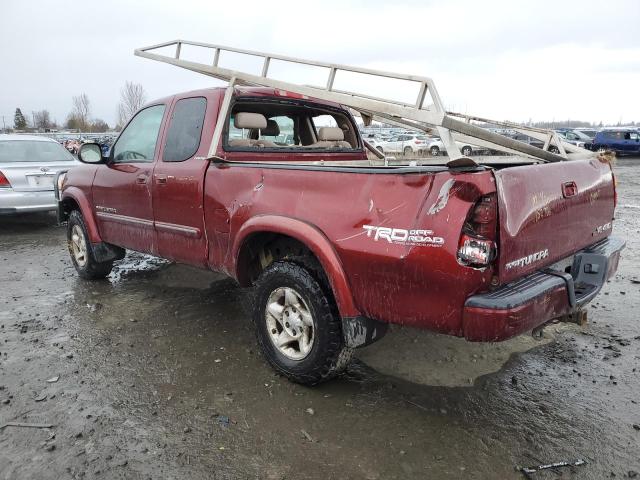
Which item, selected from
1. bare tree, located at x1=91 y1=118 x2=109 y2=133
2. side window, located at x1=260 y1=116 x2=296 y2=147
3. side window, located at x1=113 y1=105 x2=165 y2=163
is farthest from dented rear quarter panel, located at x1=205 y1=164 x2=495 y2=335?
bare tree, located at x1=91 y1=118 x2=109 y2=133

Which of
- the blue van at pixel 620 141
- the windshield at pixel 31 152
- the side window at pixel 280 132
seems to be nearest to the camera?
the side window at pixel 280 132

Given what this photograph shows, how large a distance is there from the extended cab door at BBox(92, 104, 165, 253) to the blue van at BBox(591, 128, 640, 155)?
91.2 feet

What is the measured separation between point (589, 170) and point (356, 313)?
5.68 feet

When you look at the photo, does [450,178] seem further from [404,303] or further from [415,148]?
[415,148]

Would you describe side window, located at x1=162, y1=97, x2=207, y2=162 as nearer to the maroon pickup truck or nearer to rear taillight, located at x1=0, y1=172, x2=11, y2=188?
the maroon pickup truck

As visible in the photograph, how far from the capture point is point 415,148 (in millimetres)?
29000

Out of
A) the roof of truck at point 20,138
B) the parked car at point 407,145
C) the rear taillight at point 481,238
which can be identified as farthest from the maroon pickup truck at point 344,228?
the parked car at point 407,145

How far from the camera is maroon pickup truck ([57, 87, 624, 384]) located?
2.37m

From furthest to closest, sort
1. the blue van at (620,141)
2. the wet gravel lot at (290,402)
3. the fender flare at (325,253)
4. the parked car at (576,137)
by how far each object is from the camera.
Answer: the parked car at (576,137) < the blue van at (620,141) < the fender flare at (325,253) < the wet gravel lot at (290,402)

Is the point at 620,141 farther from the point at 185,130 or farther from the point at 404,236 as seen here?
the point at 404,236

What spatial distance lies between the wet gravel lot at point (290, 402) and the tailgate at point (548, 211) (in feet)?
2.95

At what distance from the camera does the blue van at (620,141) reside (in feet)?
87.0

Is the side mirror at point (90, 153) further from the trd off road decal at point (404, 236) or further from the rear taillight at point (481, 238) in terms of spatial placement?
the rear taillight at point (481, 238)

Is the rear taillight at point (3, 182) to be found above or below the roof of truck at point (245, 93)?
below
